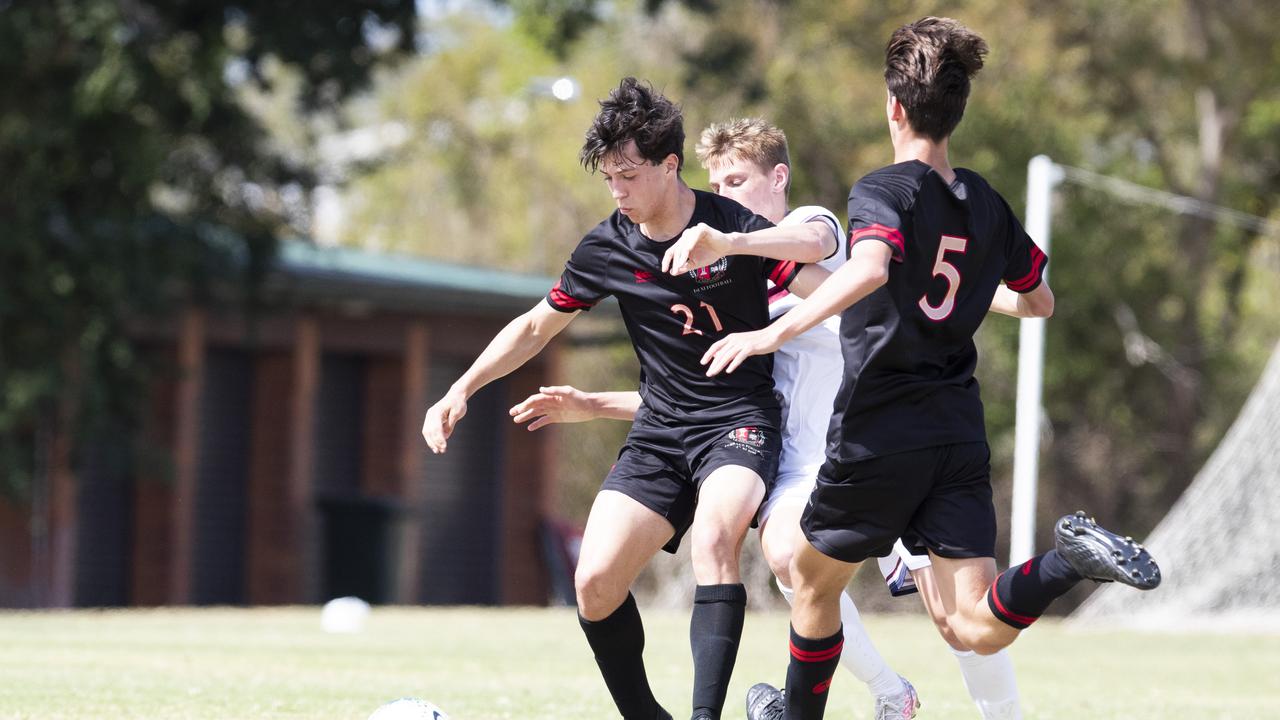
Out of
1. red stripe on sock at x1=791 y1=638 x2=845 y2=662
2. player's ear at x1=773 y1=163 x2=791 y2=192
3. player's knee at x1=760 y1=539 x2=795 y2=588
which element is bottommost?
red stripe on sock at x1=791 y1=638 x2=845 y2=662

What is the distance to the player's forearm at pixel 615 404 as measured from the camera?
6.73m

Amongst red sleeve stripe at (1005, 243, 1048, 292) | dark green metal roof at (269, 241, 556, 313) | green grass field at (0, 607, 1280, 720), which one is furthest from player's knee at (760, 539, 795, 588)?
dark green metal roof at (269, 241, 556, 313)

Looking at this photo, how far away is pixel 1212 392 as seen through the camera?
30781mm

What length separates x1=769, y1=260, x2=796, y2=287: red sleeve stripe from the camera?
597 centimetres

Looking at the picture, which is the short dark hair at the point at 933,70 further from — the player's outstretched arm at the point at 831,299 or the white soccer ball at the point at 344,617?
the white soccer ball at the point at 344,617

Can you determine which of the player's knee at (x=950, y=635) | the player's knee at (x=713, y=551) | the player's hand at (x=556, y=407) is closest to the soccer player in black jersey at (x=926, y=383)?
the player's knee at (x=950, y=635)

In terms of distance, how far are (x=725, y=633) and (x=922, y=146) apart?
1641mm

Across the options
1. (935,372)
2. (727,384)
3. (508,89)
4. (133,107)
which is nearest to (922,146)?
(935,372)

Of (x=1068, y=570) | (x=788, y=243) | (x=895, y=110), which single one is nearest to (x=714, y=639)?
(x=1068, y=570)

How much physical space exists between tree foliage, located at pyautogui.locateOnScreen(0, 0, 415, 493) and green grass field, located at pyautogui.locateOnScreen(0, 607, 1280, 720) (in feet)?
12.1

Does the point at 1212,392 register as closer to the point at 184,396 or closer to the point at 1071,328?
the point at 1071,328

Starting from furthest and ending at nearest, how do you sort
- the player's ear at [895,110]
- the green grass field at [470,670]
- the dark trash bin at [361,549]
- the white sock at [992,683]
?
the dark trash bin at [361,549], the green grass field at [470,670], the white sock at [992,683], the player's ear at [895,110]

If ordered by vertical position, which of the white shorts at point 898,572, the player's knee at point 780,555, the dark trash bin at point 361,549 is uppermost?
the player's knee at point 780,555

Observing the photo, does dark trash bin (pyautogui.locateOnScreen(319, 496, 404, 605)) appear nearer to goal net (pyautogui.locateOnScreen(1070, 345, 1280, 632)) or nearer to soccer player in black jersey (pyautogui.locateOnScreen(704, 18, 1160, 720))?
goal net (pyautogui.locateOnScreen(1070, 345, 1280, 632))
